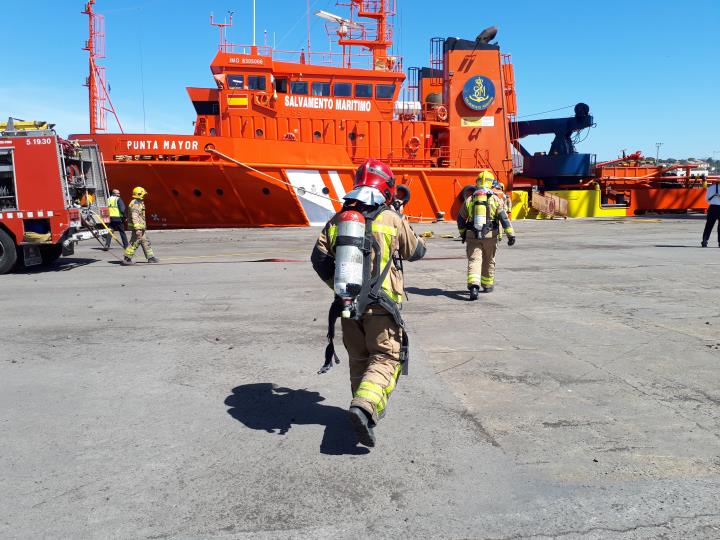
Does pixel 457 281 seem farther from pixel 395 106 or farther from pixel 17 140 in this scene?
pixel 395 106

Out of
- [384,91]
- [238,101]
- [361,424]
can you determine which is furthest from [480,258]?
[384,91]

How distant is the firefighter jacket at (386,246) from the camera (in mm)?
3412

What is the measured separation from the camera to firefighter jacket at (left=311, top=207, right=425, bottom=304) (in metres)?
3.41

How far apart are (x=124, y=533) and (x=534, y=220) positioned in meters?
23.8

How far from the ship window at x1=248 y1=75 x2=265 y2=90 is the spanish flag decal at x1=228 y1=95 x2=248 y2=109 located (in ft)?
1.50

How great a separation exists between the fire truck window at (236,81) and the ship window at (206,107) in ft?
2.79

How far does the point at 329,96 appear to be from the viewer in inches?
833

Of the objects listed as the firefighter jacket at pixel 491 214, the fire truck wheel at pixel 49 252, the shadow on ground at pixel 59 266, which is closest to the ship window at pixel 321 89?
the shadow on ground at pixel 59 266

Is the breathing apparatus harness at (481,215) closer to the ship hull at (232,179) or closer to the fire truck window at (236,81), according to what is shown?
the ship hull at (232,179)

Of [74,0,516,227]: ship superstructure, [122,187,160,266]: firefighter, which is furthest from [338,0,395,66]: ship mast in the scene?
[122,187,160,266]: firefighter

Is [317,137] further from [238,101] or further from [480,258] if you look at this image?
[480,258]

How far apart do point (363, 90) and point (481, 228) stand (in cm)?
1488

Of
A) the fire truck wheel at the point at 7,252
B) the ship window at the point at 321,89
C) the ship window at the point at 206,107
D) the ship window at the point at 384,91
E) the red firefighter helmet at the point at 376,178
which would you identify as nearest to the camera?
the red firefighter helmet at the point at 376,178

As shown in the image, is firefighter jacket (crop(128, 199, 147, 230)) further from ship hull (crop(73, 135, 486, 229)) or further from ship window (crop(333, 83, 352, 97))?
ship window (crop(333, 83, 352, 97))
